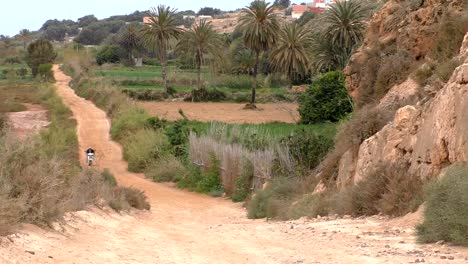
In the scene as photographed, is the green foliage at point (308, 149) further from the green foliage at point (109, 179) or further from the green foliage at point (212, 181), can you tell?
the green foliage at point (109, 179)

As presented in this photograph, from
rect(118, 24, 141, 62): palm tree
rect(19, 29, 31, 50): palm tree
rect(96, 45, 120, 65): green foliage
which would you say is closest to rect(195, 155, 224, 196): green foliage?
rect(118, 24, 141, 62): palm tree

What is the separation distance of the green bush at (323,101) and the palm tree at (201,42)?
2238 cm

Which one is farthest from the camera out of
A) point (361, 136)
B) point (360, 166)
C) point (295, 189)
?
point (295, 189)

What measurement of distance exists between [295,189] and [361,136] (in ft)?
15.1

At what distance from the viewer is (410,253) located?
31.3 ft

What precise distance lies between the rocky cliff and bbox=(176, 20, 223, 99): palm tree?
56.5 m

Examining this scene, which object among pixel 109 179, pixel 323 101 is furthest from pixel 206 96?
pixel 109 179

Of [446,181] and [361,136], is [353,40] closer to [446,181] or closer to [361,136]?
[361,136]

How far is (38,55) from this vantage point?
118562 mm

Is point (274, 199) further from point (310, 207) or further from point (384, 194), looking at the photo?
point (384, 194)

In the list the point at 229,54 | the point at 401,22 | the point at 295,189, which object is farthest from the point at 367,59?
the point at 229,54

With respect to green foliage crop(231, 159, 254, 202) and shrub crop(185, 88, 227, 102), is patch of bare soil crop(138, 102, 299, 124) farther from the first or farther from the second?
green foliage crop(231, 159, 254, 202)

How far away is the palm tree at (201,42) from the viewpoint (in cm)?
8156

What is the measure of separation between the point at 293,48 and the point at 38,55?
5458 centimetres
